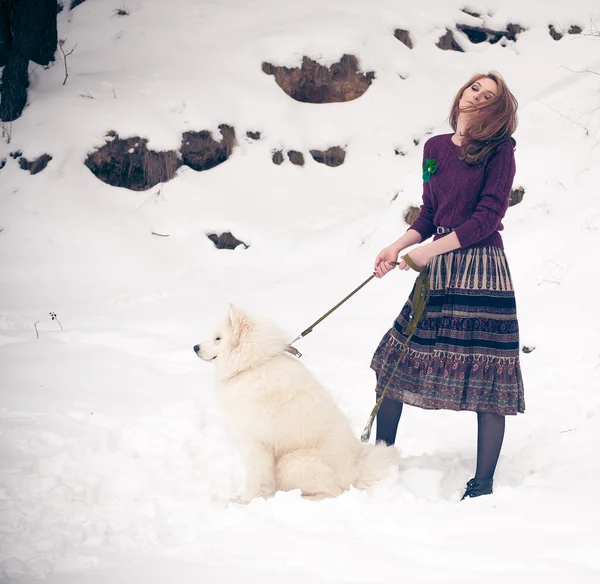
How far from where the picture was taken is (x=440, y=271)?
9.48 feet

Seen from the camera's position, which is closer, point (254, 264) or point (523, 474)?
point (523, 474)

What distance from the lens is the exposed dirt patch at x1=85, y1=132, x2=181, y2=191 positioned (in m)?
8.09

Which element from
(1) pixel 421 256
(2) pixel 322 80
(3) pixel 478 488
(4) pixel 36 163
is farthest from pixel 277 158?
(3) pixel 478 488

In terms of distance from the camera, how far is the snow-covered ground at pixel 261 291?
2230 millimetres

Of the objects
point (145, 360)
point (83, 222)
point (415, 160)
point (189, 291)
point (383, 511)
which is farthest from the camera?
point (415, 160)

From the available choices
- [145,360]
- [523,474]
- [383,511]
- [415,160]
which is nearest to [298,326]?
[145,360]

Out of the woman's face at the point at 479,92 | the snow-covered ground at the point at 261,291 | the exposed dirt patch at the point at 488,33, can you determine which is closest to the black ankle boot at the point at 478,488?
the snow-covered ground at the point at 261,291

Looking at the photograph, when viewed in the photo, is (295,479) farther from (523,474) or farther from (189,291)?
(189,291)

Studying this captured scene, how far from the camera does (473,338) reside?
280cm

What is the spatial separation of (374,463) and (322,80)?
25.5ft

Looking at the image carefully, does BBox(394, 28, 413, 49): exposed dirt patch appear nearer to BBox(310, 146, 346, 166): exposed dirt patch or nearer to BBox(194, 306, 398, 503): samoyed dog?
A: BBox(310, 146, 346, 166): exposed dirt patch

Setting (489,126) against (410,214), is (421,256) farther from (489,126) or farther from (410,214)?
(410,214)

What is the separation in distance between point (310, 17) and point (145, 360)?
Answer: 25.0 ft

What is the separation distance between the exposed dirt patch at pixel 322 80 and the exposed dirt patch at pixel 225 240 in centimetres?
295
